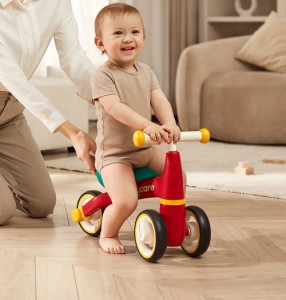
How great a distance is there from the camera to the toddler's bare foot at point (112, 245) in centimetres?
217

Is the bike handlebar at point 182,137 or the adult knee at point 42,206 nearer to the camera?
the bike handlebar at point 182,137

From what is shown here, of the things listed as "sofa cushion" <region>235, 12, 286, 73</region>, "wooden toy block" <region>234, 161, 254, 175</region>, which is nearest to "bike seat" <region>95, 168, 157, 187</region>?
"wooden toy block" <region>234, 161, 254, 175</region>

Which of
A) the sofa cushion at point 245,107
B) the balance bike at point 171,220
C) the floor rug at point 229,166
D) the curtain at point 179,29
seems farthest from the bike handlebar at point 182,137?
the curtain at point 179,29

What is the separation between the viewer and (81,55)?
8.32 feet

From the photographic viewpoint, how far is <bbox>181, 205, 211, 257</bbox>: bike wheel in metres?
2.08

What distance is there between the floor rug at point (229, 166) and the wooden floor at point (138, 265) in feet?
1.37

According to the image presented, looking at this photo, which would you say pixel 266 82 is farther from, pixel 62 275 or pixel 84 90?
pixel 62 275

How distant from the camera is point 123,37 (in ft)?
7.08

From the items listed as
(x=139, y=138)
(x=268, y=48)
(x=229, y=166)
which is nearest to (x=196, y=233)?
(x=139, y=138)

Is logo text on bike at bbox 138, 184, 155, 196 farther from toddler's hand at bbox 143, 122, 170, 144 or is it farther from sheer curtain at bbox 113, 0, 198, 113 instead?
sheer curtain at bbox 113, 0, 198, 113

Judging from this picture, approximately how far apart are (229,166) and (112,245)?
5.18 ft

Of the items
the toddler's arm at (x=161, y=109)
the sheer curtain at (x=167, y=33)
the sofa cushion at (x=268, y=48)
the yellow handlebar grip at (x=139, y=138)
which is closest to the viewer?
the yellow handlebar grip at (x=139, y=138)

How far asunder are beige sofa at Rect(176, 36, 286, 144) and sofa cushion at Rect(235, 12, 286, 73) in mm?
78

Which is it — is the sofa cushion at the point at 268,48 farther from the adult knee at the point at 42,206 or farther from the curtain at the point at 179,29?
the adult knee at the point at 42,206
